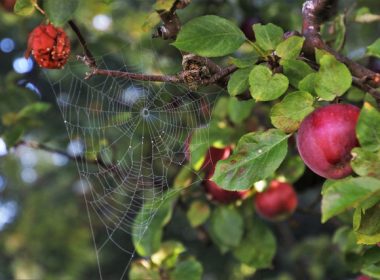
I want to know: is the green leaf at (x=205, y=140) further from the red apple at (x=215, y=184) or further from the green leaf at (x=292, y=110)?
the green leaf at (x=292, y=110)

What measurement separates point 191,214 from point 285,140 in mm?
669

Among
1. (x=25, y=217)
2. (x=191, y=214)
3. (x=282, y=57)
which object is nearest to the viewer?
(x=282, y=57)

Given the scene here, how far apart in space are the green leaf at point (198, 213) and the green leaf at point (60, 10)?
652 millimetres

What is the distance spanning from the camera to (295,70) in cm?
107

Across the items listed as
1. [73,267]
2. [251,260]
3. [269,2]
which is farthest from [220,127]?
[73,267]

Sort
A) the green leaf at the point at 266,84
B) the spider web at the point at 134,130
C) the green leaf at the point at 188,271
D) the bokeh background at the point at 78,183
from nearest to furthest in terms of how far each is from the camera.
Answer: the green leaf at the point at 266,84 → the green leaf at the point at 188,271 → the spider web at the point at 134,130 → the bokeh background at the point at 78,183

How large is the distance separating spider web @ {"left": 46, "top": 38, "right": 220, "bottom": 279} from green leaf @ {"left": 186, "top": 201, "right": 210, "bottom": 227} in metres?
0.08

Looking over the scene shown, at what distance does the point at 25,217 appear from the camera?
8.62 ft

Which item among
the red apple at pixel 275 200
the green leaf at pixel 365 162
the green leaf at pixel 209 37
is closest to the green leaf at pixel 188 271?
the red apple at pixel 275 200

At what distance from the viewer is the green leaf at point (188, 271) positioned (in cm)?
142

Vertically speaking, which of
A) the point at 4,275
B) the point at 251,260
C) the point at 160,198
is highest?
the point at 160,198

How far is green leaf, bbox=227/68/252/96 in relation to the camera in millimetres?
1088

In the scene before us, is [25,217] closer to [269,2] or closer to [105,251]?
[105,251]

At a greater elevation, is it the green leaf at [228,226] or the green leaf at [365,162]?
the green leaf at [365,162]
